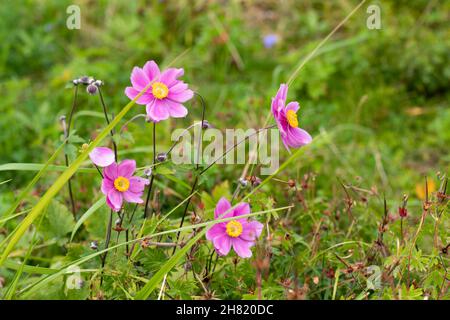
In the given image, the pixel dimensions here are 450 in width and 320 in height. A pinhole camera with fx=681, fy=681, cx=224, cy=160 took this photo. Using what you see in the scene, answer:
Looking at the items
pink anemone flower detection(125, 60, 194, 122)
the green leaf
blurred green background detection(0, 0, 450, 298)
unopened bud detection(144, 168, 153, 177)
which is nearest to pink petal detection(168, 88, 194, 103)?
pink anemone flower detection(125, 60, 194, 122)

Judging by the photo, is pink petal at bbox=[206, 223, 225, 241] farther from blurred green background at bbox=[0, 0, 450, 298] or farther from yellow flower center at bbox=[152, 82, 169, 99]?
blurred green background at bbox=[0, 0, 450, 298]

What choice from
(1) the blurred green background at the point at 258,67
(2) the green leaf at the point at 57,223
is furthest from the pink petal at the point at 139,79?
(1) the blurred green background at the point at 258,67

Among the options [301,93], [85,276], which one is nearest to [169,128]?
[301,93]

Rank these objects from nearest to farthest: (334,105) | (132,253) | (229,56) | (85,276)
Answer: (132,253), (85,276), (334,105), (229,56)

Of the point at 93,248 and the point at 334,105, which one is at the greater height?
the point at 334,105

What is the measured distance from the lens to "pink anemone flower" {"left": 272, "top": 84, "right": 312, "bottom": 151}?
52.7 inches

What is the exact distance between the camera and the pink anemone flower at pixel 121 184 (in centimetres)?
132

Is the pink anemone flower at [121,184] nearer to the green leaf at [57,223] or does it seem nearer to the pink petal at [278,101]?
the pink petal at [278,101]

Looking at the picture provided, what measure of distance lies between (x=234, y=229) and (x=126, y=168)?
246mm

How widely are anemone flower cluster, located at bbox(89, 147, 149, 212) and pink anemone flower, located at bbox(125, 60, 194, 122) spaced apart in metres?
0.11

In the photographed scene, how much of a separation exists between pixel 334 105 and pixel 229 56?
569mm

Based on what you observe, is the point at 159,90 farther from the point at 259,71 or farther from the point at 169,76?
the point at 259,71
